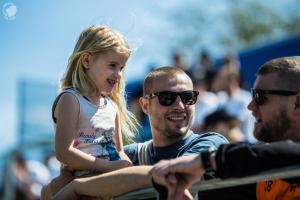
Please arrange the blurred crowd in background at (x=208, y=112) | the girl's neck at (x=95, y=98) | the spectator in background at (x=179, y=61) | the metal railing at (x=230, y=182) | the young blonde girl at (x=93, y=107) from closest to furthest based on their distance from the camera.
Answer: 1. the metal railing at (x=230, y=182)
2. the young blonde girl at (x=93, y=107)
3. the girl's neck at (x=95, y=98)
4. the blurred crowd in background at (x=208, y=112)
5. the spectator in background at (x=179, y=61)

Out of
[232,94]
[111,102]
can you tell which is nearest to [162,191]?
[111,102]

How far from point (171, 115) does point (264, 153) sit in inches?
60.0

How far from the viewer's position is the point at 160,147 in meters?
4.60

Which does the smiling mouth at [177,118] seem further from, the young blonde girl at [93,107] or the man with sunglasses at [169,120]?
the young blonde girl at [93,107]

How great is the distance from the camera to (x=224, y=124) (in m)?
8.27

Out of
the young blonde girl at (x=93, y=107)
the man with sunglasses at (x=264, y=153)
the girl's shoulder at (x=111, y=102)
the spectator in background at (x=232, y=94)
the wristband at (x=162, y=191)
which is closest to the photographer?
the man with sunglasses at (x=264, y=153)

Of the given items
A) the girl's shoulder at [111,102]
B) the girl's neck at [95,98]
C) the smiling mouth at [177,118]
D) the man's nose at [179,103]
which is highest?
the girl's neck at [95,98]

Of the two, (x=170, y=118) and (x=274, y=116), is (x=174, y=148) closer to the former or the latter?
(x=170, y=118)

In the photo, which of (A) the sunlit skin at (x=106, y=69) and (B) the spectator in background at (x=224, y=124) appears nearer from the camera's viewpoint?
(A) the sunlit skin at (x=106, y=69)

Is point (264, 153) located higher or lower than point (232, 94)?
higher

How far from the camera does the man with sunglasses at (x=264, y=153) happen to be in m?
3.07

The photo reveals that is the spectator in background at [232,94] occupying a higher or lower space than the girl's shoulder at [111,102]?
lower

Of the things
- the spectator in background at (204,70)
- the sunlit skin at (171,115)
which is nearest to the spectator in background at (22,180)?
the spectator in background at (204,70)

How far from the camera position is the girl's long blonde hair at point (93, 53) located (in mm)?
4383
